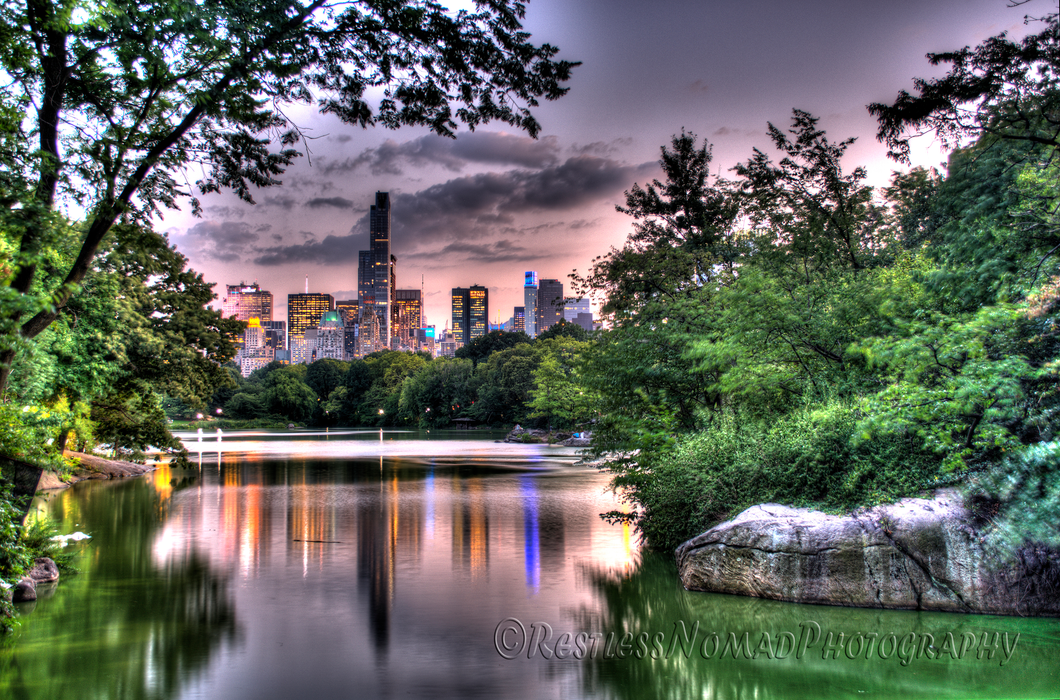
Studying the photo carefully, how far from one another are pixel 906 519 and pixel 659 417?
5428 millimetres

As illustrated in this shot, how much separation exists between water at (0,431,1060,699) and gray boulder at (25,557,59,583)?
9.6 inches

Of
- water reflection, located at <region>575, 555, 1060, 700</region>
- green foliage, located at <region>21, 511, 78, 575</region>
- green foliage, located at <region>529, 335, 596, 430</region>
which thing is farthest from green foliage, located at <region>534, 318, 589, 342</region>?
water reflection, located at <region>575, 555, 1060, 700</region>

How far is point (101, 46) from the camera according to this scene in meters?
6.89

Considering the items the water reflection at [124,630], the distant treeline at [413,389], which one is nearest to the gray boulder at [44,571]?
the water reflection at [124,630]

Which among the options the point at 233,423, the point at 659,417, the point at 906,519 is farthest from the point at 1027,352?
the point at 233,423

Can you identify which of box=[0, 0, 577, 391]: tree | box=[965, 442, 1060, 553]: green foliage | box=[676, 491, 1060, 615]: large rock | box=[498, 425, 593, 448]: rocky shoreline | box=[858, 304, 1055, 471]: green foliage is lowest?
box=[498, 425, 593, 448]: rocky shoreline

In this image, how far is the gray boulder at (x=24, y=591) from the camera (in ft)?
29.2

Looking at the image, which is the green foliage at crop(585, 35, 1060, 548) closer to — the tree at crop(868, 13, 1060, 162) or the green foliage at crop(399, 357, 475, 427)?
the tree at crop(868, 13, 1060, 162)

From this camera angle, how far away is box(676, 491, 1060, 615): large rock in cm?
771

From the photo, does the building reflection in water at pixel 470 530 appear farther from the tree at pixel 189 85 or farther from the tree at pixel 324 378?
the tree at pixel 324 378

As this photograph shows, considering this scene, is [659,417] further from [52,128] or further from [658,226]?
[52,128]

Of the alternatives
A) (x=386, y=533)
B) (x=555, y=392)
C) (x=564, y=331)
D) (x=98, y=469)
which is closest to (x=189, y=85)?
(x=386, y=533)

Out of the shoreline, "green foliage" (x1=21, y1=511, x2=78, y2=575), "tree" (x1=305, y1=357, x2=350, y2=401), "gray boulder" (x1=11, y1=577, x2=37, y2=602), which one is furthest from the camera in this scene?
"tree" (x1=305, y1=357, x2=350, y2=401)

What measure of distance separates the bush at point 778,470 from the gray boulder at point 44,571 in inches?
390
